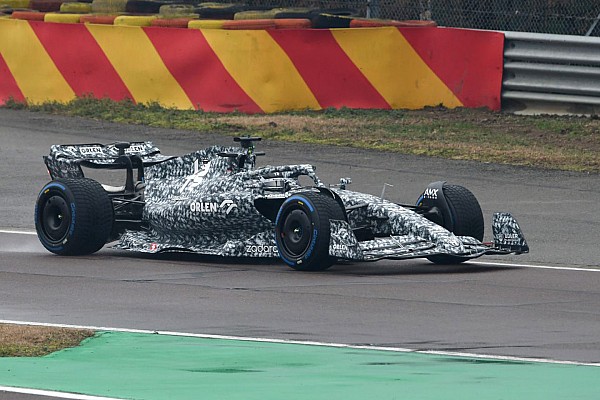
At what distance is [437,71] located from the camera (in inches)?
845

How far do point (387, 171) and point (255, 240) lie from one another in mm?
5755

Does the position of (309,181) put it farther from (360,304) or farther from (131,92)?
(360,304)

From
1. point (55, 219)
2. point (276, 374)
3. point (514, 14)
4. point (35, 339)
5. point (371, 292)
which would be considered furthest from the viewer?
point (514, 14)

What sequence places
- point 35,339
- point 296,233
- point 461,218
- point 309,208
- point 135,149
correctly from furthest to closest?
point 135,149
point 461,218
point 296,233
point 309,208
point 35,339

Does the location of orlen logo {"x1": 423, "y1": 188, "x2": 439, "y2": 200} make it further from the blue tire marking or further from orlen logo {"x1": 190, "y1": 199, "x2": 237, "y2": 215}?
orlen logo {"x1": 190, "y1": 199, "x2": 237, "y2": 215}

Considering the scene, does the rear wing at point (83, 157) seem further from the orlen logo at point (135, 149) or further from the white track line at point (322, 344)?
the white track line at point (322, 344)

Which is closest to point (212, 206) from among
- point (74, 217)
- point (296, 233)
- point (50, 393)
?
point (296, 233)

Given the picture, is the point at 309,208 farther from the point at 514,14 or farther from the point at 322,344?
the point at 514,14

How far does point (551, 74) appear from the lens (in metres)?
21.1

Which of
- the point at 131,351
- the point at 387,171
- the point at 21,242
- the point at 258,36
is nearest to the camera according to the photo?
the point at 131,351

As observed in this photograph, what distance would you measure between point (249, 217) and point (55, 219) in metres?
1.89

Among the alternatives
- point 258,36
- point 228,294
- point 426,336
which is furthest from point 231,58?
point 426,336

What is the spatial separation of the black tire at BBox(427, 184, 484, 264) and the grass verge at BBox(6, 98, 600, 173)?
549 centimetres

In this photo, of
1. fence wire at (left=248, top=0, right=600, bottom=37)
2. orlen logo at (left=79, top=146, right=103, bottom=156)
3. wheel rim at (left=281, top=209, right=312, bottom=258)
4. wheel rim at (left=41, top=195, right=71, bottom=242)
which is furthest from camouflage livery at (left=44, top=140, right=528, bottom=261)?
fence wire at (left=248, top=0, right=600, bottom=37)
